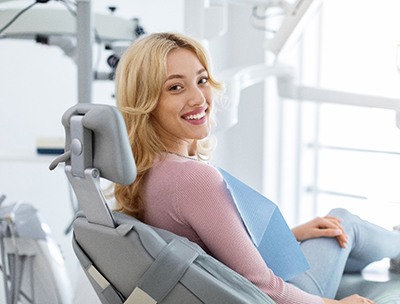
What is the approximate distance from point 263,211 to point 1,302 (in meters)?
1.12

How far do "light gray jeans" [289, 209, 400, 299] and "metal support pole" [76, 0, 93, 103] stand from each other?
814 millimetres

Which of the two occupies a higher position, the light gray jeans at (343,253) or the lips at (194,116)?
the lips at (194,116)

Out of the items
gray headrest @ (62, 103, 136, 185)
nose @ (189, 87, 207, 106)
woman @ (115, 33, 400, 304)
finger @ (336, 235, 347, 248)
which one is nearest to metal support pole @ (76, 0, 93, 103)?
woman @ (115, 33, 400, 304)

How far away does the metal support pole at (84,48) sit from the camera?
2.28 metres

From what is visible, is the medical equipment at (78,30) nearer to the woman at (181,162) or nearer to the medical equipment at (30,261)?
the medical equipment at (30,261)

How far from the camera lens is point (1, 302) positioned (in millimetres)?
2395

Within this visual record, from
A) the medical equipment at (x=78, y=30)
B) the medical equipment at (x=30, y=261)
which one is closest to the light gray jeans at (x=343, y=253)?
the medical equipment at (x=30, y=261)

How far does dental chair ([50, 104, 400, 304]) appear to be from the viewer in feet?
4.35

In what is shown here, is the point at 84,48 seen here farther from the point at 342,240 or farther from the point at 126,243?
the point at 126,243

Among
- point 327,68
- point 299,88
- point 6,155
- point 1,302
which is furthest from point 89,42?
point 327,68

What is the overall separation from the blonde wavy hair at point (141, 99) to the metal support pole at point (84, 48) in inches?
26.8

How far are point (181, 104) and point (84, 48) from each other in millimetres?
791

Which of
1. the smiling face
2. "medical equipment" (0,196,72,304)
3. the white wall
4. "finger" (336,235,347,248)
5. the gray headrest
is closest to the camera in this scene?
the gray headrest

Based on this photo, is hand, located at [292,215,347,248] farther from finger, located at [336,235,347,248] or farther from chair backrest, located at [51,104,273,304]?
chair backrest, located at [51,104,273,304]
